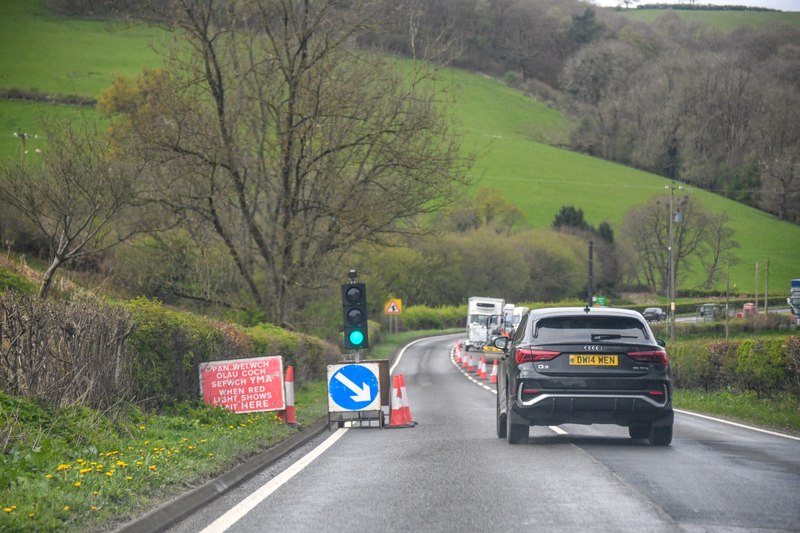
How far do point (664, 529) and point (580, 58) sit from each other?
112629 mm

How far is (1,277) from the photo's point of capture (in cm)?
2270

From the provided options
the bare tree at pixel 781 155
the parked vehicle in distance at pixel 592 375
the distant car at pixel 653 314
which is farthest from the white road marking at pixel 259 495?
the distant car at pixel 653 314

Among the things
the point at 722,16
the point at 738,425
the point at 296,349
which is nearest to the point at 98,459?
the point at 738,425

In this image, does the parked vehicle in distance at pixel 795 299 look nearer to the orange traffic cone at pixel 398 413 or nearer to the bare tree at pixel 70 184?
the bare tree at pixel 70 184

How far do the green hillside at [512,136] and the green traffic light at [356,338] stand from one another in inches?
1992

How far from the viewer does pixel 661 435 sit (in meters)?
13.7

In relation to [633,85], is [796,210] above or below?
below

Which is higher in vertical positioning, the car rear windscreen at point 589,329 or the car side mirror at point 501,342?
the car rear windscreen at point 589,329

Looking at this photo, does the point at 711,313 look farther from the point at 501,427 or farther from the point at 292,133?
the point at 501,427

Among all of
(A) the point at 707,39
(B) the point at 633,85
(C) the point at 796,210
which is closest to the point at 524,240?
(B) the point at 633,85

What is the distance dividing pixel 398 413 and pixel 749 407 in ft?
27.9

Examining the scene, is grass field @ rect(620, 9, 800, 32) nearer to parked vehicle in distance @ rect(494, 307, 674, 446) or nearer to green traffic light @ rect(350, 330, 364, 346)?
green traffic light @ rect(350, 330, 364, 346)

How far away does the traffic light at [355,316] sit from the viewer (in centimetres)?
1745

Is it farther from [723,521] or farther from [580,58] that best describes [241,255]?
[580,58]
